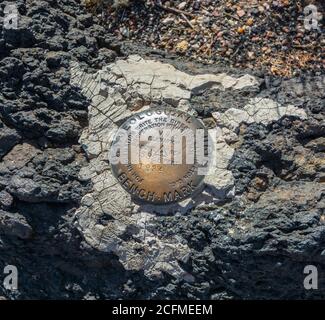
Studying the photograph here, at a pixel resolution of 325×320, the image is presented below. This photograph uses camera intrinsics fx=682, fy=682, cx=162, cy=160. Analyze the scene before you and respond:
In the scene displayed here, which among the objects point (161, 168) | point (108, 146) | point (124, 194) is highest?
point (108, 146)

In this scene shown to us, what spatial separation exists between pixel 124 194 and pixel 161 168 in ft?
0.71

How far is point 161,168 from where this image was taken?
3.20m

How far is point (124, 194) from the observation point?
3.23 metres

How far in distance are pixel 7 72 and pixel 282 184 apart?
1434mm

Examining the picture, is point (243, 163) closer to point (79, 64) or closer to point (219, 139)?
point (219, 139)

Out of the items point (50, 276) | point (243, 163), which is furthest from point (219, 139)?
point (50, 276)

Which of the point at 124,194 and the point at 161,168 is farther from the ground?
the point at 161,168

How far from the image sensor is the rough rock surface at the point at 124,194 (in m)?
3.09

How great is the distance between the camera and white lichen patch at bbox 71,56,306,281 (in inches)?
125

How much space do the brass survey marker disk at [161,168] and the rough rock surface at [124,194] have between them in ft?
0.21

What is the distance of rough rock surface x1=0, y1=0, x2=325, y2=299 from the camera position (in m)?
3.09

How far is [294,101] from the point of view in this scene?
3.23 m

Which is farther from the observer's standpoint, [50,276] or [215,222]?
[50,276]

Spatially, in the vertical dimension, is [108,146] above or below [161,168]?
above
